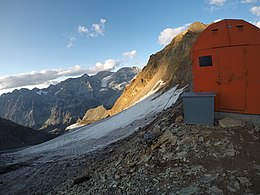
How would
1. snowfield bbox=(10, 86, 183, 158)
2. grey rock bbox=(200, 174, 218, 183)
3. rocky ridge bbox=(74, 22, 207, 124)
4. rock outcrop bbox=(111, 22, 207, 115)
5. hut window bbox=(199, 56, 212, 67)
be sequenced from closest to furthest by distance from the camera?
grey rock bbox=(200, 174, 218, 183)
hut window bbox=(199, 56, 212, 67)
snowfield bbox=(10, 86, 183, 158)
rocky ridge bbox=(74, 22, 207, 124)
rock outcrop bbox=(111, 22, 207, 115)

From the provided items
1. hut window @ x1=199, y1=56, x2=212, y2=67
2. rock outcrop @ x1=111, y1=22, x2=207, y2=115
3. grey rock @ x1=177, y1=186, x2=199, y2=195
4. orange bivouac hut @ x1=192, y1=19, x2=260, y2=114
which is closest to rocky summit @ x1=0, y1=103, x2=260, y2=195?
grey rock @ x1=177, y1=186, x2=199, y2=195

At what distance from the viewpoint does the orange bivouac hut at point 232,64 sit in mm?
10086

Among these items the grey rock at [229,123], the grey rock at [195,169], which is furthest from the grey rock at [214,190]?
the grey rock at [229,123]

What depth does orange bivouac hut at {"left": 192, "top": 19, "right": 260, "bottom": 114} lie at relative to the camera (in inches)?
397

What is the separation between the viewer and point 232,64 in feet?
34.0

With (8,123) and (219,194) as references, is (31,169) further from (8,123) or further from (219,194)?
(8,123)

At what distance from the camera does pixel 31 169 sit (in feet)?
76.1

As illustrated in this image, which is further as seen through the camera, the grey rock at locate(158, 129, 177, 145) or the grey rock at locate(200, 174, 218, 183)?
the grey rock at locate(158, 129, 177, 145)

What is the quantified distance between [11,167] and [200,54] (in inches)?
919

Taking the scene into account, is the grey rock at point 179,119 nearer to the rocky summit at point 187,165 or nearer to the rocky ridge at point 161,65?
the rocky summit at point 187,165

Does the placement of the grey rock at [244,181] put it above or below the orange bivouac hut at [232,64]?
below

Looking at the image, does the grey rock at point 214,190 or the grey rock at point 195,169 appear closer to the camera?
the grey rock at point 214,190

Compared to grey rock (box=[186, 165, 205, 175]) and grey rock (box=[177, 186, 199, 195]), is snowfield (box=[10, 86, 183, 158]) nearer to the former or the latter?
grey rock (box=[186, 165, 205, 175])

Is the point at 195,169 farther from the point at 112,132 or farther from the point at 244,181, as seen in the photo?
the point at 112,132
